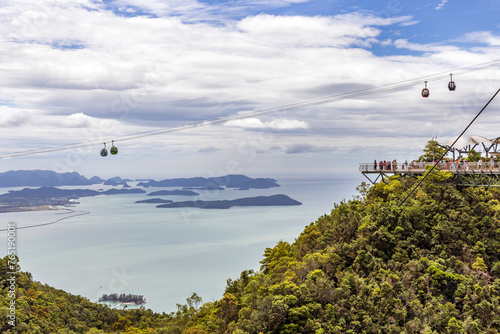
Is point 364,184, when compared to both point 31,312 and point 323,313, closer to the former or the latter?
point 323,313

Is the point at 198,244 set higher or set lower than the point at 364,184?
lower

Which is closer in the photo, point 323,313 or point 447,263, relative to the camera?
point 323,313

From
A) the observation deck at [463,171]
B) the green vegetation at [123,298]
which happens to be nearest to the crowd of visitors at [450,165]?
the observation deck at [463,171]

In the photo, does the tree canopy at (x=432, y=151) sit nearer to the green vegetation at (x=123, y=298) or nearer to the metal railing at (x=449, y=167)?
the metal railing at (x=449, y=167)

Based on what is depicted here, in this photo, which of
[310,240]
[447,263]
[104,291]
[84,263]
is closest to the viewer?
[447,263]

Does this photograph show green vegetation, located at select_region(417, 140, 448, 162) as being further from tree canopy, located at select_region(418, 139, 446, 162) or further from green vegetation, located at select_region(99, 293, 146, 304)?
green vegetation, located at select_region(99, 293, 146, 304)

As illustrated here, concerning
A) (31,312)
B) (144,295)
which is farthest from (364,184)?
(144,295)

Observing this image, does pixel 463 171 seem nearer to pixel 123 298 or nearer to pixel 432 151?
pixel 432 151
